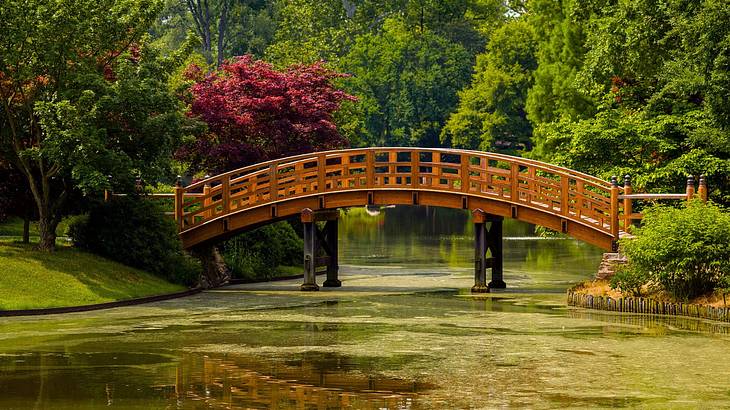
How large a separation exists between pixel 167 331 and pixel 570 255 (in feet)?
104

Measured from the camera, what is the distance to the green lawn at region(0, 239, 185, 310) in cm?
3352

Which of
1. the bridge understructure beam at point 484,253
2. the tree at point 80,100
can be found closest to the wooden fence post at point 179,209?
the tree at point 80,100

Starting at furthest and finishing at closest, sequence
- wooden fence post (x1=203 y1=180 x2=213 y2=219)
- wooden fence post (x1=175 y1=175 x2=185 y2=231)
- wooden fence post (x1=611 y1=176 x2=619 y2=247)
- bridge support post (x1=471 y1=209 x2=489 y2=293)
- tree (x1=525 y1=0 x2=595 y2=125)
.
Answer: tree (x1=525 y1=0 x2=595 y2=125) → wooden fence post (x1=203 y1=180 x2=213 y2=219) → wooden fence post (x1=175 y1=175 x2=185 y2=231) → bridge support post (x1=471 y1=209 x2=489 y2=293) → wooden fence post (x1=611 y1=176 x2=619 y2=247)

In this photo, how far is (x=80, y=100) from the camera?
36.2 metres

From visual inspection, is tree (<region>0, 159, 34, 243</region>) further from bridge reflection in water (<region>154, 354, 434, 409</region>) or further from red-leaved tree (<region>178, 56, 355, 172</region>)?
bridge reflection in water (<region>154, 354, 434, 409</region>)

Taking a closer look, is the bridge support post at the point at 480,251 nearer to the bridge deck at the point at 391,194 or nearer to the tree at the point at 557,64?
the bridge deck at the point at 391,194

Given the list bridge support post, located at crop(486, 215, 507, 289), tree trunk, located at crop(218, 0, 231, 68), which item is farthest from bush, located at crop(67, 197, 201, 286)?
tree trunk, located at crop(218, 0, 231, 68)

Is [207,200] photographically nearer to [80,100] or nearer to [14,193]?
Answer: [14,193]

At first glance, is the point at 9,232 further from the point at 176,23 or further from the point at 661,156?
the point at 176,23

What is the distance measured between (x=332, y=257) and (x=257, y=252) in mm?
3703

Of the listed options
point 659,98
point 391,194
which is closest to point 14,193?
point 391,194

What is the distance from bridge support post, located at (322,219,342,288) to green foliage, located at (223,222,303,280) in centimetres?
280

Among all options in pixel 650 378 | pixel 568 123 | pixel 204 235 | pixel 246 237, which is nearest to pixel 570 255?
pixel 568 123

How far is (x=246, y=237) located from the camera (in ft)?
152
